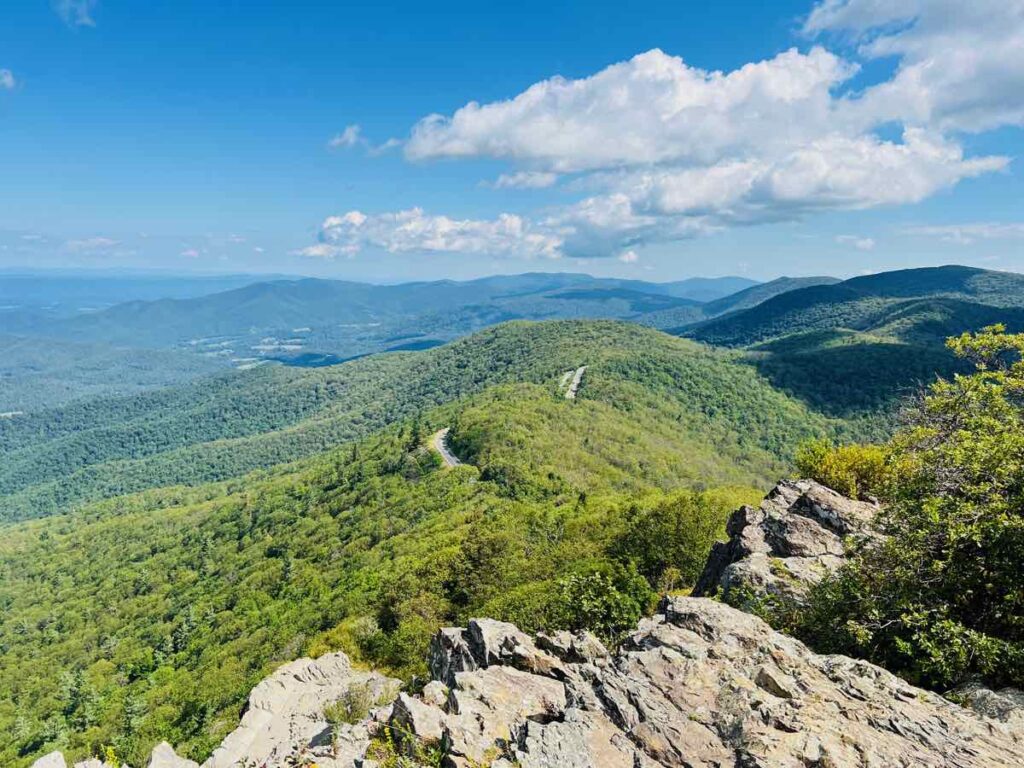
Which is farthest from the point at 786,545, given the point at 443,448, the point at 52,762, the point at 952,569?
the point at 443,448

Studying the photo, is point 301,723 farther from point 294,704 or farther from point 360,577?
point 360,577

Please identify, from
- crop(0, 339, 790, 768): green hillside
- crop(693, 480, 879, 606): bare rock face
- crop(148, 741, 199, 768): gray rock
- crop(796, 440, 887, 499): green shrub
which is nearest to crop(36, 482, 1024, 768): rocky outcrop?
crop(693, 480, 879, 606): bare rock face

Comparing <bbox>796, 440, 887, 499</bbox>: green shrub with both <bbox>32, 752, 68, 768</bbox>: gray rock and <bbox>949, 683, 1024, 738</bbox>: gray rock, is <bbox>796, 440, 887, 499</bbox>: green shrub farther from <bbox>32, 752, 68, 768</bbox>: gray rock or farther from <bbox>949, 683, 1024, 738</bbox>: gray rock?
<bbox>32, 752, 68, 768</bbox>: gray rock

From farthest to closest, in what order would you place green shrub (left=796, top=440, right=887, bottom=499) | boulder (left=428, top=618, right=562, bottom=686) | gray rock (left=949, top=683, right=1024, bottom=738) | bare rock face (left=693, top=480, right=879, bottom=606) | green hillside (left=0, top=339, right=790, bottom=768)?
green hillside (left=0, top=339, right=790, bottom=768) < green shrub (left=796, top=440, right=887, bottom=499) < bare rock face (left=693, top=480, right=879, bottom=606) < boulder (left=428, top=618, right=562, bottom=686) < gray rock (left=949, top=683, right=1024, bottom=738)

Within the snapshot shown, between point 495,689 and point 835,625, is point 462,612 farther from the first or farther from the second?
point 835,625

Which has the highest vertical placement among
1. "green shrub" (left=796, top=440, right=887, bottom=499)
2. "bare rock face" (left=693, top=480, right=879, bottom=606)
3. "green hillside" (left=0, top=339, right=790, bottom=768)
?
"green shrub" (left=796, top=440, right=887, bottom=499)

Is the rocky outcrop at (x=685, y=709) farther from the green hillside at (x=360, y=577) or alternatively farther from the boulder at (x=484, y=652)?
the green hillside at (x=360, y=577)
